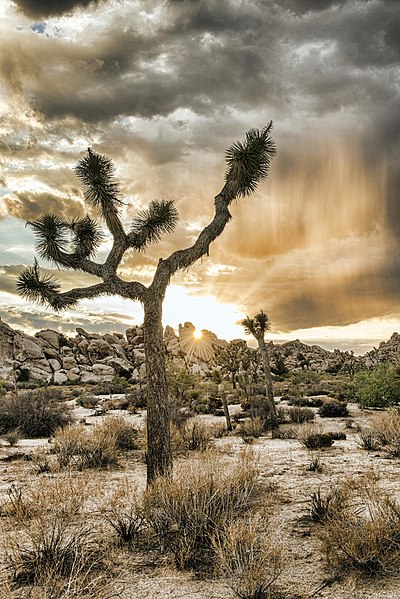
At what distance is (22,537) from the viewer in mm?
5211

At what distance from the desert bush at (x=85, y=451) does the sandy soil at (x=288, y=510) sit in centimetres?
49

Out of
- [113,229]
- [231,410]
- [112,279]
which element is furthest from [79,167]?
[231,410]

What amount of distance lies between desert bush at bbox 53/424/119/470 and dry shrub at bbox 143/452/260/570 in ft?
13.1

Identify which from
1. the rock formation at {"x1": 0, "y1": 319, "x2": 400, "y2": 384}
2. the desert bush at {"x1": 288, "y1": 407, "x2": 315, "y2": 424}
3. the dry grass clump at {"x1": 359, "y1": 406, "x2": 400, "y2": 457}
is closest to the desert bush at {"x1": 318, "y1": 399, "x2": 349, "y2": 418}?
the desert bush at {"x1": 288, "y1": 407, "x2": 315, "y2": 424}

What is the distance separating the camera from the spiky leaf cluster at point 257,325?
760 inches

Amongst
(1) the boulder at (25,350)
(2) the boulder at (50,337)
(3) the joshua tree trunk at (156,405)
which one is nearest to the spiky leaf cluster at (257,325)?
(3) the joshua tree trunk at (156,405)

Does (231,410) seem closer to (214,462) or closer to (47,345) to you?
(214,462)

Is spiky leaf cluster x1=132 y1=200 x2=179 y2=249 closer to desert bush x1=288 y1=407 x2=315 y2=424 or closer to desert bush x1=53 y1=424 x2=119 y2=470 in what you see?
desert bush x1=53 y1=424 x2=119 y2=470

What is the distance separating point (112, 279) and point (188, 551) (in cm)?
549

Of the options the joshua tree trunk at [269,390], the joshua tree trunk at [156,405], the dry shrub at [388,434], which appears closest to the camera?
the joshua tree trunk at [156,405]

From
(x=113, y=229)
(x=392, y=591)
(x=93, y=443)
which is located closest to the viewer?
(x=392, y=591)

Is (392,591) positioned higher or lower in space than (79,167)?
lower

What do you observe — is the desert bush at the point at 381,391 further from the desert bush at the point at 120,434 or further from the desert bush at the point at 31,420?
the desert bush at the point at 31,420

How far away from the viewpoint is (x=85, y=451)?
9719mm
